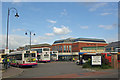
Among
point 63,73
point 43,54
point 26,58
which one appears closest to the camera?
point 63,73

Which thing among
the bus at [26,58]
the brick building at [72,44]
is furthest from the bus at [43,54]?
the brick building at [72,44]

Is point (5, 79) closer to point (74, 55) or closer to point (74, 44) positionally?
point (74, 55)

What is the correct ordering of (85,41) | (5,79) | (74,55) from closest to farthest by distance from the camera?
(5,79) → (74,55) → (85,41)

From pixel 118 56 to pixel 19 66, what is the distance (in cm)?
1664

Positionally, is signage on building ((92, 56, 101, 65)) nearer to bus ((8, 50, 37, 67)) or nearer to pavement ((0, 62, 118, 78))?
pavement ((0, 62, 118, 78))

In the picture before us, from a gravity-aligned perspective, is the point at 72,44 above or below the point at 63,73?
above

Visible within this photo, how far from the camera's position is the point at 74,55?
73.6 m

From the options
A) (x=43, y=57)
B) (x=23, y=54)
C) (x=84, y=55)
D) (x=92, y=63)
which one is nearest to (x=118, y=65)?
(x=92, y=63)

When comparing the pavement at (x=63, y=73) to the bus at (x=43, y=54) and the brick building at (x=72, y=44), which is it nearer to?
the bus at (x=43, y=54)

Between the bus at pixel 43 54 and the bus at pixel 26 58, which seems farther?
the bus at pixel 43 54

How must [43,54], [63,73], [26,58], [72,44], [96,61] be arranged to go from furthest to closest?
[72,44], [43,54], [26,58], [96,61], [63,73]

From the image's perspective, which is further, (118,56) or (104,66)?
(118,56)

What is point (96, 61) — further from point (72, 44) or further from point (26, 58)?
point (72, 44)

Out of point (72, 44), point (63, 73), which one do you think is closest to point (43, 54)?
point (63, 73)
